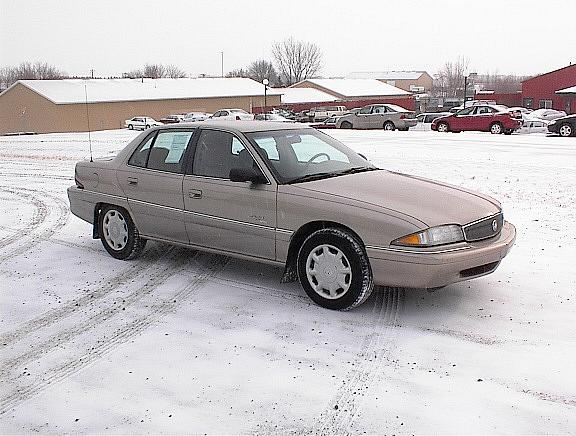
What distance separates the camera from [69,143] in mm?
23672

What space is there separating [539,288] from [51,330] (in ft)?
13.5

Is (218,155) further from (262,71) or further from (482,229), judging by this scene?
(262,71)

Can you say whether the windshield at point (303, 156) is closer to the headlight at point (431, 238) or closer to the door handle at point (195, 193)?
→ the door handle at point (195, 193)

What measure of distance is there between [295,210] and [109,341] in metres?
1.80

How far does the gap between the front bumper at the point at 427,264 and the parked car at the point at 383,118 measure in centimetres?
2527

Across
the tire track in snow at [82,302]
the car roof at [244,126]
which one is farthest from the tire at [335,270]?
the tire track in snow at [82,302]

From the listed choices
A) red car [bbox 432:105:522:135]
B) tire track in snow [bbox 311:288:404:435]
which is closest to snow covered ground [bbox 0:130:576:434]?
tire track in snow [bbox 311:288:404:435]

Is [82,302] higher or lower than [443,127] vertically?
lower

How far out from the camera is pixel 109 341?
4.79m

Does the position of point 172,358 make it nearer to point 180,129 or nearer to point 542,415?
point 542,415

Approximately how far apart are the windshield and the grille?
1.38 m

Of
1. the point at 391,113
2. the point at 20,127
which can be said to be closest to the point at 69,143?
the point at 391,113

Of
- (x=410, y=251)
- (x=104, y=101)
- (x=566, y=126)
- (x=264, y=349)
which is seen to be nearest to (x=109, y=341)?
(x=264, y=349)

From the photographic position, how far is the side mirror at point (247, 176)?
5688mm
